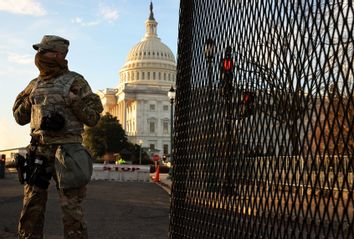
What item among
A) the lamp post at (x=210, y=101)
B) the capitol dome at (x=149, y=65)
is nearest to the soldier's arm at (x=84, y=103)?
the lamp post at (x=210, y=101)

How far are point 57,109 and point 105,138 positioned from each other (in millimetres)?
73755

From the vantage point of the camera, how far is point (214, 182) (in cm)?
421

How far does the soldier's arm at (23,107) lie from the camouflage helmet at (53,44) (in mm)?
Result: 425

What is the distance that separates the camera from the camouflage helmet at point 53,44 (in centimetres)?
495

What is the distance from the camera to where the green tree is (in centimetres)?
7750

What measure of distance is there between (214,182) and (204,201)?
216mm

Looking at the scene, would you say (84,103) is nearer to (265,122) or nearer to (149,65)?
(265,122)

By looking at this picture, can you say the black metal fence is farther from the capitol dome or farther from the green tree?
the capitol dome

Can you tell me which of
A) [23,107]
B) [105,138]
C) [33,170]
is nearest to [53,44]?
[23,107]

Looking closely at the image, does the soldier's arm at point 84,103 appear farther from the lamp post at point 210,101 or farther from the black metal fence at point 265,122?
the lamp post at point 210,101

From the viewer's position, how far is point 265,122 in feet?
11.6

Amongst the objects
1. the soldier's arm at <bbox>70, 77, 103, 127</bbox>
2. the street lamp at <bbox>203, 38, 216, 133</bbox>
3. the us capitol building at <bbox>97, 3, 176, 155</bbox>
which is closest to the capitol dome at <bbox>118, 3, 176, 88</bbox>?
the us capitol building at <bbox>97, 3, 176, 155</bbox>

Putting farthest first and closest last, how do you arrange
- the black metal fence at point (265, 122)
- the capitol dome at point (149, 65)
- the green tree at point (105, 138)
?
1. the capitol dome at point (149, 65)
2. the green tree at point (105, 138)
3. the black metal fence at point (265, 122)

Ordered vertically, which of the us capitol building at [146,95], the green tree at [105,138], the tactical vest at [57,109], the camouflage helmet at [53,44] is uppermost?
the us capitol building at [146,95]
